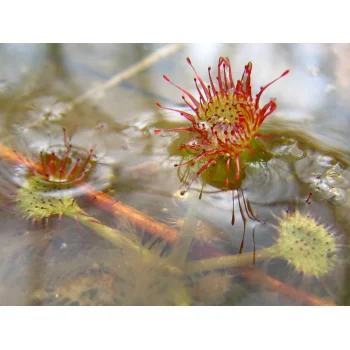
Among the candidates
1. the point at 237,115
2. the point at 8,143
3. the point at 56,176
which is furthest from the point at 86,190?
the point at 237,115

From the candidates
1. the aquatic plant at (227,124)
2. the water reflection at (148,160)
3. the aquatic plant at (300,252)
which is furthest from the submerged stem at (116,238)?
the aquatic plant at (227,124)

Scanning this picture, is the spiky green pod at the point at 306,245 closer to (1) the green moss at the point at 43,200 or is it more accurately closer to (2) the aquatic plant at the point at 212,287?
(2) the aquatic plant at the point at 212,287

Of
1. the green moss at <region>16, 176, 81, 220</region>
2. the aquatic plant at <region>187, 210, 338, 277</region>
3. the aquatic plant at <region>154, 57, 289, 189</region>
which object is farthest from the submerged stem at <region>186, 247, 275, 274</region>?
the green moss at <region>16, 176, 81, 220</region>

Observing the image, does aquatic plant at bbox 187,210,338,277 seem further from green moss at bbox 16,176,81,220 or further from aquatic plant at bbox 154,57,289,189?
green moss at bbox 16,176,81,220

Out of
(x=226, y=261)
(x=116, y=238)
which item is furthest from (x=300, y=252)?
(x=116, y=238)

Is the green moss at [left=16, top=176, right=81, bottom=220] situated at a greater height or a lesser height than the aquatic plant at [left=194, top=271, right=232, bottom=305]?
greater

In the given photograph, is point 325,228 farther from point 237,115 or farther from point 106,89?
point 106,89

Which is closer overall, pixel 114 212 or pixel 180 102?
pixel 114 212
